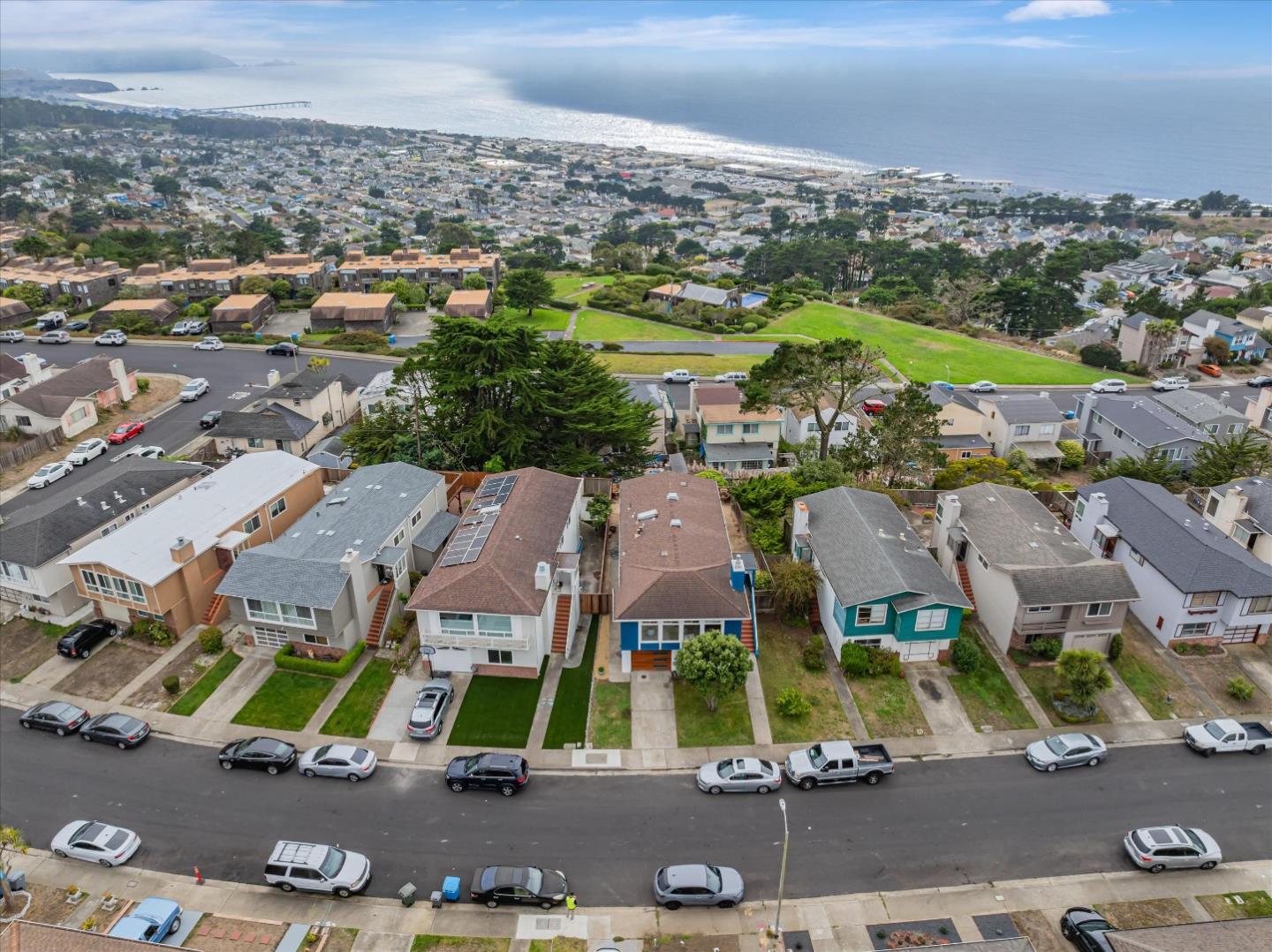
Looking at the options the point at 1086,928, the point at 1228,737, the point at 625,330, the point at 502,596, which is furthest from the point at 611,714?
the point at 625,330

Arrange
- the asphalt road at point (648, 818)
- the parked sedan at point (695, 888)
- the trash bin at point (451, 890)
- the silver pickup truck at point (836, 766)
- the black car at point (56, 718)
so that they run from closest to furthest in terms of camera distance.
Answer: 1. the parked sedan at point (695, 888)
2. the trash bin at point (451, 890)
3. the asphalt road at point (648, 818)
4. the silver pickup truck at point (836, 766)
5. the black car at point (56, 718)

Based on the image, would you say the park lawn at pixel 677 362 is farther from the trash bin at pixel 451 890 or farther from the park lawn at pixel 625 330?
the trash bin at pixel 451 890

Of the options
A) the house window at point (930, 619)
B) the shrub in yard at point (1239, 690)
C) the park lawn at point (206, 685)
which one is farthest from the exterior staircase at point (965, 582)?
the park lawn at point (206, 685)

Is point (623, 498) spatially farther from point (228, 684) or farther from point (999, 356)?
point (999, 356)

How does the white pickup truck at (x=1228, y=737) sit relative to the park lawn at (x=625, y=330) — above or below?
above

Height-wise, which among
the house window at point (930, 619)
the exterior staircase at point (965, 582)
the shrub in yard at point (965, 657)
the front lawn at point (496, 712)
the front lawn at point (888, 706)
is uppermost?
the house window at point (930, 619)

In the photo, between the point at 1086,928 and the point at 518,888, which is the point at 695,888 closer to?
the point at 518,888

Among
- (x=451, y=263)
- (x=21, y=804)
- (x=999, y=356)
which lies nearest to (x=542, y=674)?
(x=21, y=804)
